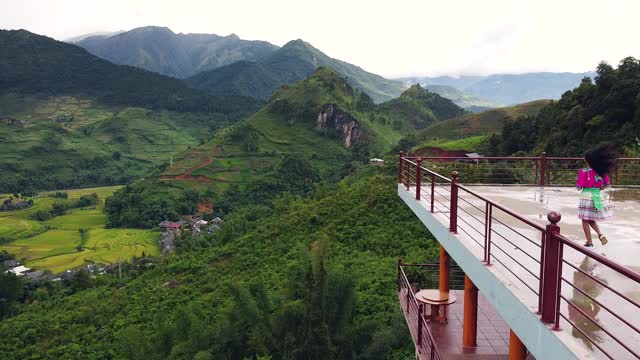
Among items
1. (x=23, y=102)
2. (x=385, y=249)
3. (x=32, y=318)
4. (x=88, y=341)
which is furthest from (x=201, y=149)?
(x=23, y=102)

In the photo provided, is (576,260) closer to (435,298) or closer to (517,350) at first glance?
(517,350)

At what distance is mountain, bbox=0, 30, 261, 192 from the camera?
332 feet

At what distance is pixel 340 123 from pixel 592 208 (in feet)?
279

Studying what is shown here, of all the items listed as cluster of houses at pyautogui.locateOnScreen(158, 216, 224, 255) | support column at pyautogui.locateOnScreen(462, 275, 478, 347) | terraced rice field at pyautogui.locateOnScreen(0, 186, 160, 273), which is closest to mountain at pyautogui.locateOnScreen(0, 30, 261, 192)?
terraced rice field at pyautogui.locateOnScreen(0, 186, 160, 273)

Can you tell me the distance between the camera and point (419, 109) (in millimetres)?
114938

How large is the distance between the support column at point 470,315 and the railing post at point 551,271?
248cm

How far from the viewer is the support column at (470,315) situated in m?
5.71

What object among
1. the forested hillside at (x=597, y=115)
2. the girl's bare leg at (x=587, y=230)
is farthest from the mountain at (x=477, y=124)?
the girl's bare leg at (x=587, y=230)

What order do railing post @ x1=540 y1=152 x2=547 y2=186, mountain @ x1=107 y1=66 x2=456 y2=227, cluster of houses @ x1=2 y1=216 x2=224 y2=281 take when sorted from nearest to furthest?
railing post @ x1=540 y1=152 x2=547 y2=186, cluster of houses @ x1=2 y1=216 x2=224 y2=281, mountain @ x1=107 y1=66 x2=456 y2=227

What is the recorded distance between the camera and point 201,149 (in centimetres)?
8050

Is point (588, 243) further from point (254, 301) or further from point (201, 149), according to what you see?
point (201, 149)

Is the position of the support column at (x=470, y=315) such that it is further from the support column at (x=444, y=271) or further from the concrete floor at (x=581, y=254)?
the support column at (x=444, y=271)

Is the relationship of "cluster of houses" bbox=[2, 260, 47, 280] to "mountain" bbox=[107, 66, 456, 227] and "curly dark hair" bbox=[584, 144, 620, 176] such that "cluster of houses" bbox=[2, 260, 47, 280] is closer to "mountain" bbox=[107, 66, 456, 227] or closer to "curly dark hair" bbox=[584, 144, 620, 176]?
"mountain" bbox=[107, 66, 456, 227]

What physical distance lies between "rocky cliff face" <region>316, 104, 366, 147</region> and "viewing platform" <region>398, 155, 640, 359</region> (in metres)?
80.9
